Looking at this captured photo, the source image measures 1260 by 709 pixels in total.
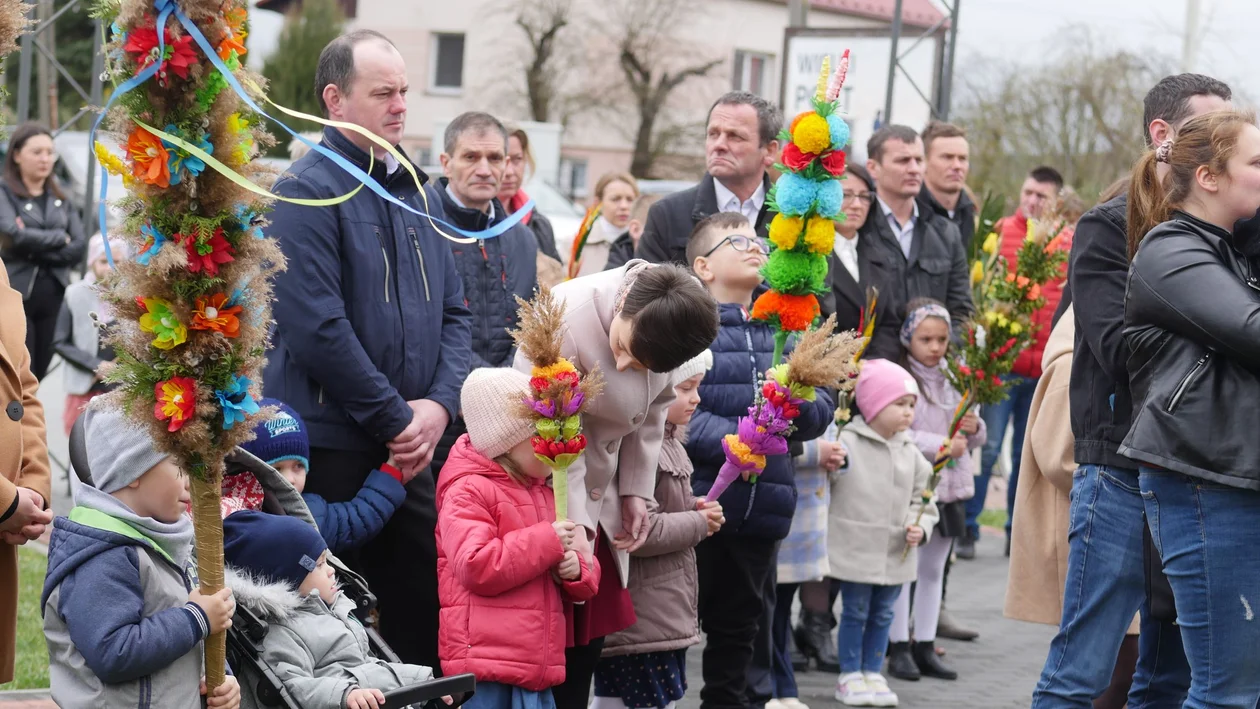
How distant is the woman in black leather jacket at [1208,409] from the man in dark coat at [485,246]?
2814mm

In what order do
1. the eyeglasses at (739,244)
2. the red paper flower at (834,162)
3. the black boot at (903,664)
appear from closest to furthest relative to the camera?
the red paper flower at (834,162), the eyeglasses at (739,244), the black boot at (903,664)

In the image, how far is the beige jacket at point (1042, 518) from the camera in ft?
17.2

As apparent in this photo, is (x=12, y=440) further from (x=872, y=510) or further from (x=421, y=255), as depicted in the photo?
(x=872, y=510)

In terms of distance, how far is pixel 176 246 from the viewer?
9.10ft

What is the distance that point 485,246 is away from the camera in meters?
6.22

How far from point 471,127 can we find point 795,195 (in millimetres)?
1870

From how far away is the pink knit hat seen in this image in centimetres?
651

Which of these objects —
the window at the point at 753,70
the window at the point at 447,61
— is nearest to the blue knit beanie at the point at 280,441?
the window at the point at 753,70

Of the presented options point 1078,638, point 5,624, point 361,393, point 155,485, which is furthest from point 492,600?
point 1078,638

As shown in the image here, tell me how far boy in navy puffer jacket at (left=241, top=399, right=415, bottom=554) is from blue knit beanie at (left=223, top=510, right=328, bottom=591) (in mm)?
273

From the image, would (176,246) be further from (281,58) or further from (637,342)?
(281,58)

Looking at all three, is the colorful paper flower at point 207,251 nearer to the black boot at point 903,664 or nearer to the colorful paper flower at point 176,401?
the colorful paper flower at point 176,401

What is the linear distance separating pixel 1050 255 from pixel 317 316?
3.65 m

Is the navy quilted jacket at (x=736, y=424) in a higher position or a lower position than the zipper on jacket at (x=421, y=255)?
lower
